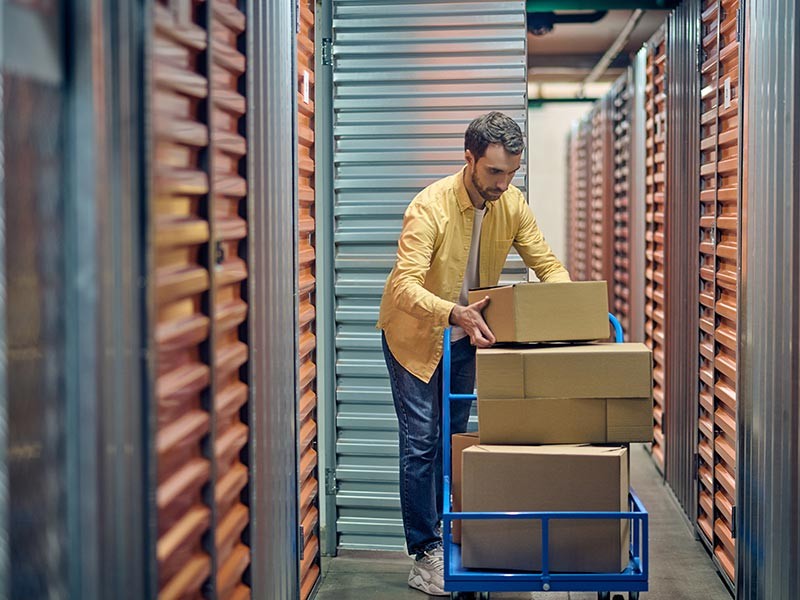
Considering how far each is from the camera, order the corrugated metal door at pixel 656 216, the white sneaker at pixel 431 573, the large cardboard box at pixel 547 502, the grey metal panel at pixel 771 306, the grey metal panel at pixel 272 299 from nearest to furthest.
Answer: the grey metal panel at pixel 272 299 < the large cardboard box at pixel 547 502 < the grey metal panel at pixel 771 306 < the white sneaker at pixel 431 573 < the corrugated metal door at pixel 656 216

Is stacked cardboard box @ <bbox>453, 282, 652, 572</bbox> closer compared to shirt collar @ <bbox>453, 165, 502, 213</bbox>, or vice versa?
stacked cardboard box @ <bbox>453, 282, 652, 572</bbox>

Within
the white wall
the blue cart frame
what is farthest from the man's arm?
the white wall

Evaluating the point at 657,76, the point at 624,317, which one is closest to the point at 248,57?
the point at 657,76

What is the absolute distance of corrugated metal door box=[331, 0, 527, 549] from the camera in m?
5.12

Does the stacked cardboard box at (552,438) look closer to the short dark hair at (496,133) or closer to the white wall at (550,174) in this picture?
the short dark hair at (496,133)

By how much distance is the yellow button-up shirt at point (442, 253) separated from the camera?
14.0 feet

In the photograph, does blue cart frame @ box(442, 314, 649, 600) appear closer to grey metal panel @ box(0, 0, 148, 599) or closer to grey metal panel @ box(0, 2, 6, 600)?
grey metal panel @ box(0, 0, 148, 599)

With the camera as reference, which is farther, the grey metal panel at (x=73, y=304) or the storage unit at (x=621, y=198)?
the storage unit at (x=621, y=198)

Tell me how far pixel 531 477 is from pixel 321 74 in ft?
8.09

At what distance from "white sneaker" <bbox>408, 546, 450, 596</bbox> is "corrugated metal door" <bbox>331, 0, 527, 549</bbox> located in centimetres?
61

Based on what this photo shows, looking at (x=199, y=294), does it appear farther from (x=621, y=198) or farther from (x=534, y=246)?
(x=621, y=198)

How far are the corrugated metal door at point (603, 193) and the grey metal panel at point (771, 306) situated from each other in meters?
5.84

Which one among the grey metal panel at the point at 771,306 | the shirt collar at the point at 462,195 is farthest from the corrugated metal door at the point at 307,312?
the grey metal panel at the point at 771,306

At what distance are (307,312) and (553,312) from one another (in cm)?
143
